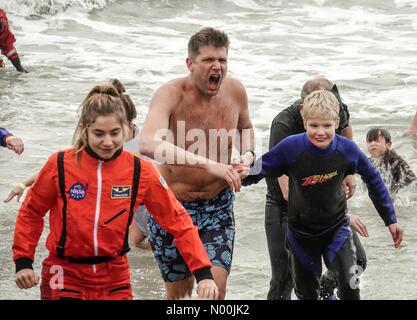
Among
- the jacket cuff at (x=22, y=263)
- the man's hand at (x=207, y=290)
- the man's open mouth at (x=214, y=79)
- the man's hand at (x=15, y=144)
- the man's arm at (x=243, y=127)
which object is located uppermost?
the man's open mouth at (x=214, y=79)

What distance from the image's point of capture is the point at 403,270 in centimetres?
690

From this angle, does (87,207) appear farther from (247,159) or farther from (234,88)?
(234,88)

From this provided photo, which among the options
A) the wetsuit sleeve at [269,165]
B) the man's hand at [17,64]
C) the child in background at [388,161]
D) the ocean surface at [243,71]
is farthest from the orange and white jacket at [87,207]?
the man's hand at [17,64]

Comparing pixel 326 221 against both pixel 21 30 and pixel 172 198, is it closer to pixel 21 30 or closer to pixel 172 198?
pixel 172 198

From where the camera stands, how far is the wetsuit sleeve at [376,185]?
17.0ft

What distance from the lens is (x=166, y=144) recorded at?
4.85 m

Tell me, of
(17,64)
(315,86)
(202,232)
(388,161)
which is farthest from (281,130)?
(17,64)

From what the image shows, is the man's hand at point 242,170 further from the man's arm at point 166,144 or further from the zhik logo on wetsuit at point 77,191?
the zhik logo on wetsuit at point 77,191

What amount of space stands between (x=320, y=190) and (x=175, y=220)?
1.17 meters

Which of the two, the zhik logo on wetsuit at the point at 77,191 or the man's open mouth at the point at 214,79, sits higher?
the man's open mouth at the point at 214,79

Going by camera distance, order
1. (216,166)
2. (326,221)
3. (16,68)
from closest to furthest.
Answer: (216,166) < (326,221) < (16,68)

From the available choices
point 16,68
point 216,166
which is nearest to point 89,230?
point 216,166
